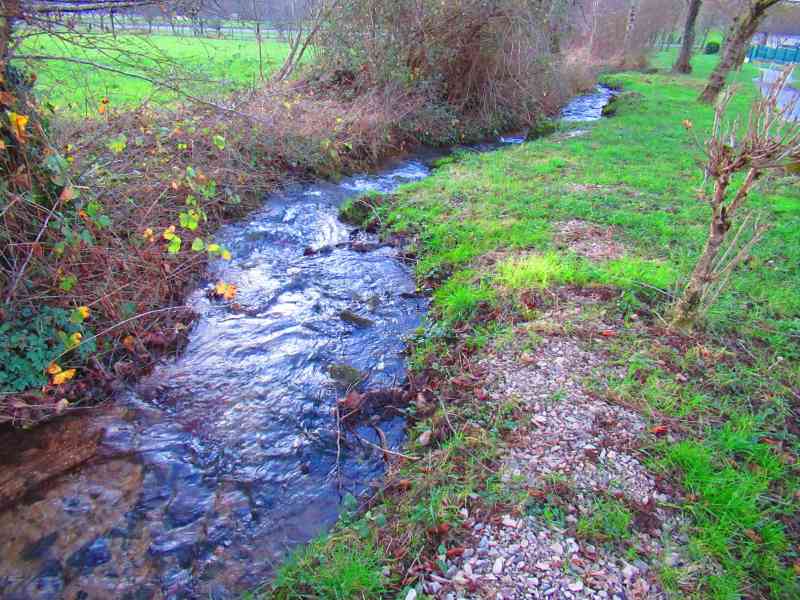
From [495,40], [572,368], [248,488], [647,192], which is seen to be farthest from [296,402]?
[495,40]

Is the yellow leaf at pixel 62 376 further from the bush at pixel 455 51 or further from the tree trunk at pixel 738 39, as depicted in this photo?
the tree trunk at pixel 738 39

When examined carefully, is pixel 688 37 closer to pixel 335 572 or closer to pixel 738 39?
pixel 738 39

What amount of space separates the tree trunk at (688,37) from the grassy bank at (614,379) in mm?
23836

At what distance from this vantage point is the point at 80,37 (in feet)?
14.9

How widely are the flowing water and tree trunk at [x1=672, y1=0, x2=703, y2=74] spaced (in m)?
29.8

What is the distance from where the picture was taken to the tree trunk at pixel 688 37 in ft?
86.6

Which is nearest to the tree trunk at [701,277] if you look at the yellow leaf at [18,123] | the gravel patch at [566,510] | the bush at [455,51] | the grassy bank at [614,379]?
the grassy bank at [614,379]

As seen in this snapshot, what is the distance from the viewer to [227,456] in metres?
4.05

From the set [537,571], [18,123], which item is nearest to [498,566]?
[537,571]

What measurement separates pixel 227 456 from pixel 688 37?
34382 mm

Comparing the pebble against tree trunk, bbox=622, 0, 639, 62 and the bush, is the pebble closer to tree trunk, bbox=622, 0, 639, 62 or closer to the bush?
the bush

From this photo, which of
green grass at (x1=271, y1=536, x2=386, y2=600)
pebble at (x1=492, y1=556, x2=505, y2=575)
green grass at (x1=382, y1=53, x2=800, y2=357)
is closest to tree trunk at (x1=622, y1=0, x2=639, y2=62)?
green grass at (x1=382, y1=53, x2=800, y2=357)

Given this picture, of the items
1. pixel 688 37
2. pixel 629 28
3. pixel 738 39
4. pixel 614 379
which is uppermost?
pixel 629 28

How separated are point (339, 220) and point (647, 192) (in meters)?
5.82
